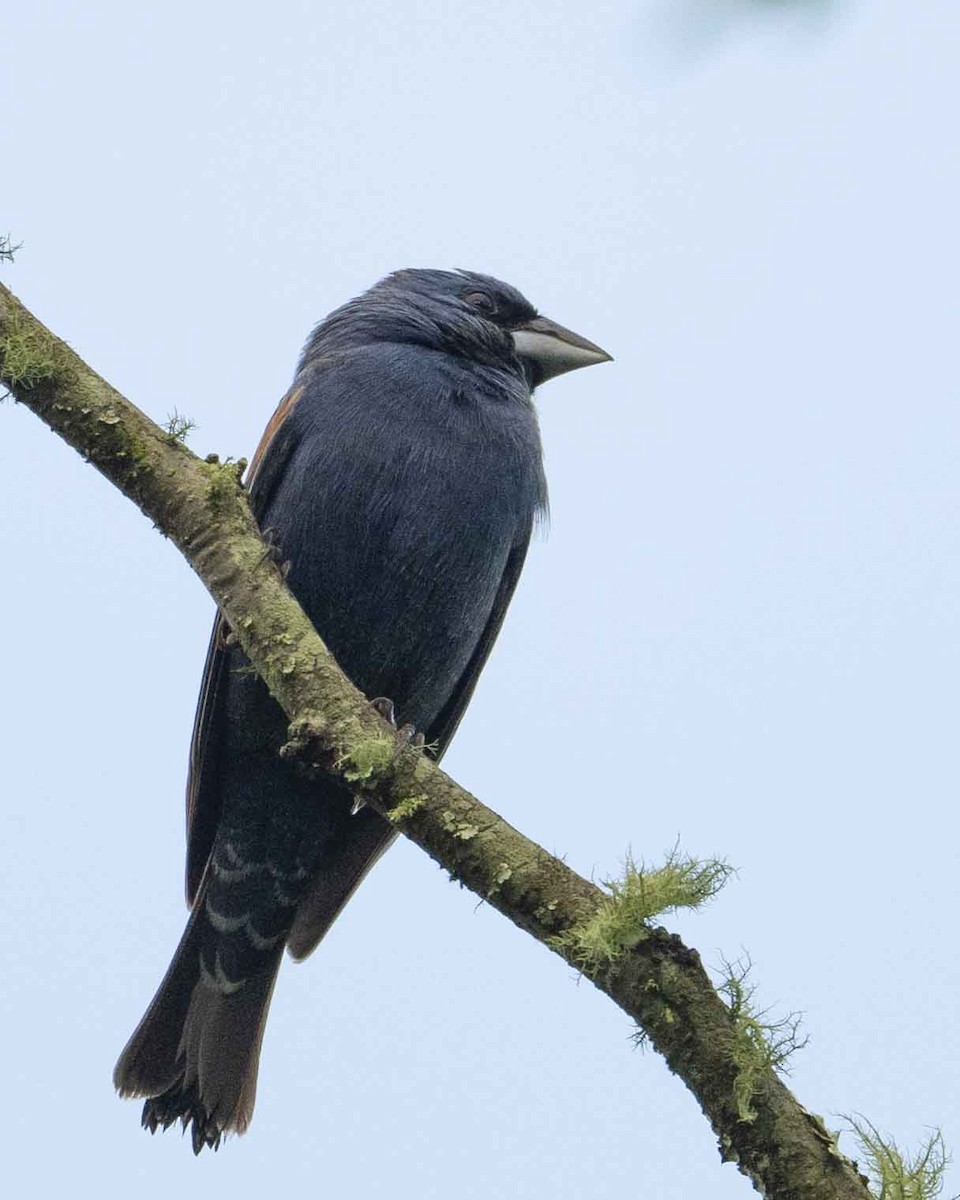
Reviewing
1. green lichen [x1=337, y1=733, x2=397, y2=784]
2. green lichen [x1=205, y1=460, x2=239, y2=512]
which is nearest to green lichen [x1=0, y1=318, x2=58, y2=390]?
green lichen [x1=205, y1=460, x2=239, y2=512]

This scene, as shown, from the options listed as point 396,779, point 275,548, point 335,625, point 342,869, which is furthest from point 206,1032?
point 396,779

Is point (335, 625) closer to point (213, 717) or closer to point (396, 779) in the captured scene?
point (213, 717)

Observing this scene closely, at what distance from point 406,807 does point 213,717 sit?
6.60ft

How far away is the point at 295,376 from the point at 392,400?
718 mm

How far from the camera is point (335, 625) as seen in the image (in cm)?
530

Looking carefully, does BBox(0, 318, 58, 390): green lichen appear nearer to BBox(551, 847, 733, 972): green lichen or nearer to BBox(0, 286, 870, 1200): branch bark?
BBox(0, 286, 870, 1200): branch bark

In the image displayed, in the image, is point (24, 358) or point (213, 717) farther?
point (213, 717)

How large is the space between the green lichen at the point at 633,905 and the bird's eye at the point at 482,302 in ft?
11.1

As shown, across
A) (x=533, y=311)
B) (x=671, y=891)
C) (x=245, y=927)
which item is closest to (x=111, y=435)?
(x=671, y=891)

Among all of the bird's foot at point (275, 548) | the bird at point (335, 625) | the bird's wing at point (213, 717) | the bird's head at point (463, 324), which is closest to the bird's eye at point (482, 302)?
the bird's head at point (463, 324)

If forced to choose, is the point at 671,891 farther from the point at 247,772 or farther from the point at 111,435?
the point at 247,772

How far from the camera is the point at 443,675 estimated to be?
5531mm

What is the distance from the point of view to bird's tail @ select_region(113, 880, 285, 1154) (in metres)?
5.51

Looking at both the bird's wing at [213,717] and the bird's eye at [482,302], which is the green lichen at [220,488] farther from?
the bird's eye at [482,302]
